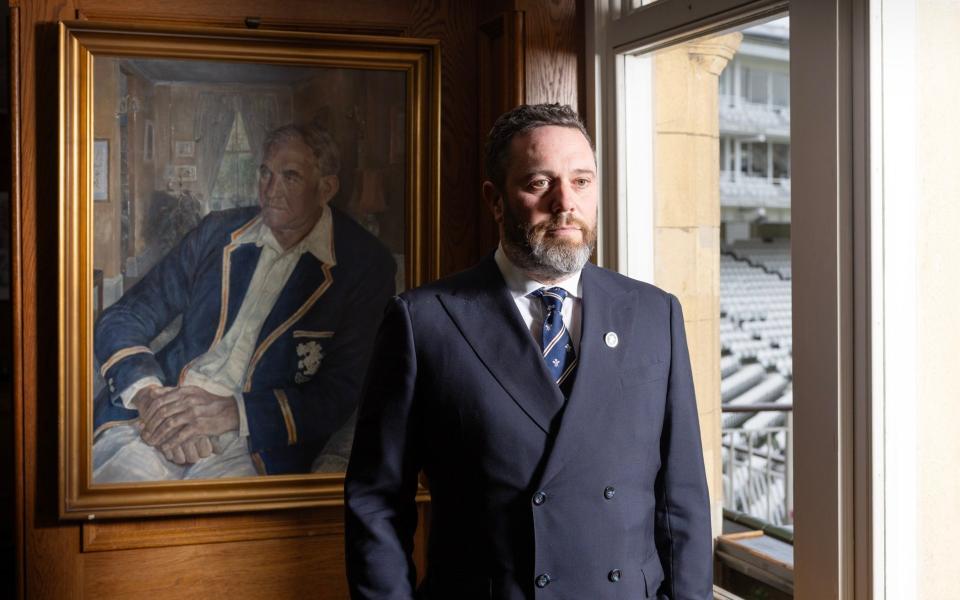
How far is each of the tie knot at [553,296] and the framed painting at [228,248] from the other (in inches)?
42.2

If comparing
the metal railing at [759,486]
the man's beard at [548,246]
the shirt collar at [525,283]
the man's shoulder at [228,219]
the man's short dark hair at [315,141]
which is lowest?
the metal railing at [759,486]

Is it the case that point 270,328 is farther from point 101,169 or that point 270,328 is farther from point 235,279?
point 101,169

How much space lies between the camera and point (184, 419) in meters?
2.57

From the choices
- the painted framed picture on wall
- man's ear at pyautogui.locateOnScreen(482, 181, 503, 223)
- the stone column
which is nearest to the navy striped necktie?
man's ear at pyautogui.locateOnScreen(482, 181, 503, 223)

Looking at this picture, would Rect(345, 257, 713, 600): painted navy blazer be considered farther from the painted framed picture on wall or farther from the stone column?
the painted framed picture on wall

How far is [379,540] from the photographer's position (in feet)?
5.32

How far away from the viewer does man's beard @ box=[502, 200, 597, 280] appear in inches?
62.1

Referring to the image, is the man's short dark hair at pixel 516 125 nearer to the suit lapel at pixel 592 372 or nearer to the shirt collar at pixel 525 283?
the shirt collar at pixel 525 283

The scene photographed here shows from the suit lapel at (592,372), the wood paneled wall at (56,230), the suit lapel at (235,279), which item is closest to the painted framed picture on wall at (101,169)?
the wood paneled wall at (56,230)

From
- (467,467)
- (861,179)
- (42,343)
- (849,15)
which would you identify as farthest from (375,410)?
(42,343)

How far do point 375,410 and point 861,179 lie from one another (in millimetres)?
977

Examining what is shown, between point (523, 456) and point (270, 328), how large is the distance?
1.26 m

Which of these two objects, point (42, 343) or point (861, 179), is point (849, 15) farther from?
point (42, 343)

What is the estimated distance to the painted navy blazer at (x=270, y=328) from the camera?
8.29 ft
